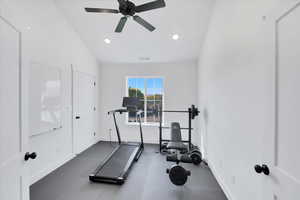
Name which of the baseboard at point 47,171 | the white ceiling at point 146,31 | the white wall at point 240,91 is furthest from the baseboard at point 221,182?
the baseboard at point 47,171

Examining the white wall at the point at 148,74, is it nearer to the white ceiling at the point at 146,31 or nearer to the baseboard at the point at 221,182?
the white ceiling at the point at 146,31

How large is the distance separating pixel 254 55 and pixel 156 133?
3.92 meters

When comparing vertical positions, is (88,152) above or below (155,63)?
below

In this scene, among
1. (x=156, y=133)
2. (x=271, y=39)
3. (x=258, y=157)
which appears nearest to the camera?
(x=271, y=39)

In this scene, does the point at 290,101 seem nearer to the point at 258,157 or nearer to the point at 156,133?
the point at 258,157

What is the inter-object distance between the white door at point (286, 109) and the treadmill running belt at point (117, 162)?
8.35 feet

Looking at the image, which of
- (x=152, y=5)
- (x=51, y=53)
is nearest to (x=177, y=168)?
(x=152, y=5)

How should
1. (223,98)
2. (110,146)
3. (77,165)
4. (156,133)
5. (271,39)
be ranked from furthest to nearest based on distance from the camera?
1. (156,133)
2. (110,146)
3. (77,165)
4. (223,98)
5. (271,39)

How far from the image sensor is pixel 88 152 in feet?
14.0

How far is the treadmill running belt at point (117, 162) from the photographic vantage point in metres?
2.96

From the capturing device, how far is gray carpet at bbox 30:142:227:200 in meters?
2.39

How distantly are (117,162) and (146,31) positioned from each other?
3087 mm

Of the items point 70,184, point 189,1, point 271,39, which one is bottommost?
point 70,184

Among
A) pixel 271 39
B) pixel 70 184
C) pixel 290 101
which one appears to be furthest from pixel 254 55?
pixel 70 184
